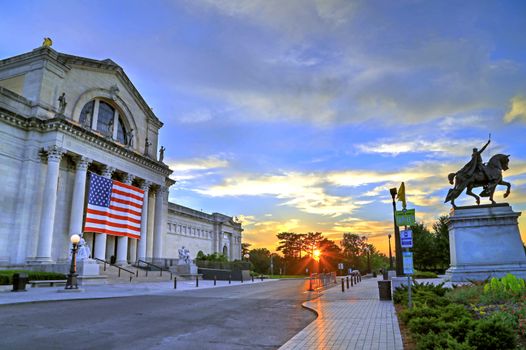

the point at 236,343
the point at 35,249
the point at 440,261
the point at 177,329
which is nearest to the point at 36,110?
the point at 35,249

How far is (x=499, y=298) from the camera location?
448 inches

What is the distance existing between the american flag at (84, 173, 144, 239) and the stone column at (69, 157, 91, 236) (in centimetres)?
72

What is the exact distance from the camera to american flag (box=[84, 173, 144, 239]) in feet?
113

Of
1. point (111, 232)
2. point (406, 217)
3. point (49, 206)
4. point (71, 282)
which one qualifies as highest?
point (49, 206)

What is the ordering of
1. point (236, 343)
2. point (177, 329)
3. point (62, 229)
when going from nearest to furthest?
point (236, 343)
point (177, 329)
point (62, 229)

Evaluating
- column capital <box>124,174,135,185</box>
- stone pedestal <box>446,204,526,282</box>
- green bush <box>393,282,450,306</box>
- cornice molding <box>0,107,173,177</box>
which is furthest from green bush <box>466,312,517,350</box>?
column capital <box>124,174,135,185</box>

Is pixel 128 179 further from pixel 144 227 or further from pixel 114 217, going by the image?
pixel 144 227

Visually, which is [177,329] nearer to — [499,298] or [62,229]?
[499,298]

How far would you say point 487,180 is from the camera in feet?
71.1

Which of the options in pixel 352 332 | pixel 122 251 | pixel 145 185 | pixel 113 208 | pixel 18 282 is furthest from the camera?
pixel 145 185

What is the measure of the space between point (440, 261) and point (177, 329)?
59.1m

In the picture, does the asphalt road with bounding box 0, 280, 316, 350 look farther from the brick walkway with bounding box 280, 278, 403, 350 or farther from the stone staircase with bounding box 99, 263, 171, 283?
the stone staircase with bounding box 99, 263, 171, 283

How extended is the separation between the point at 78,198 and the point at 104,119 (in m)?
11.5

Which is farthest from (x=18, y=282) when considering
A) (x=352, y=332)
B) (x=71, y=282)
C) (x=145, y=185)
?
(x=145, y=185)
